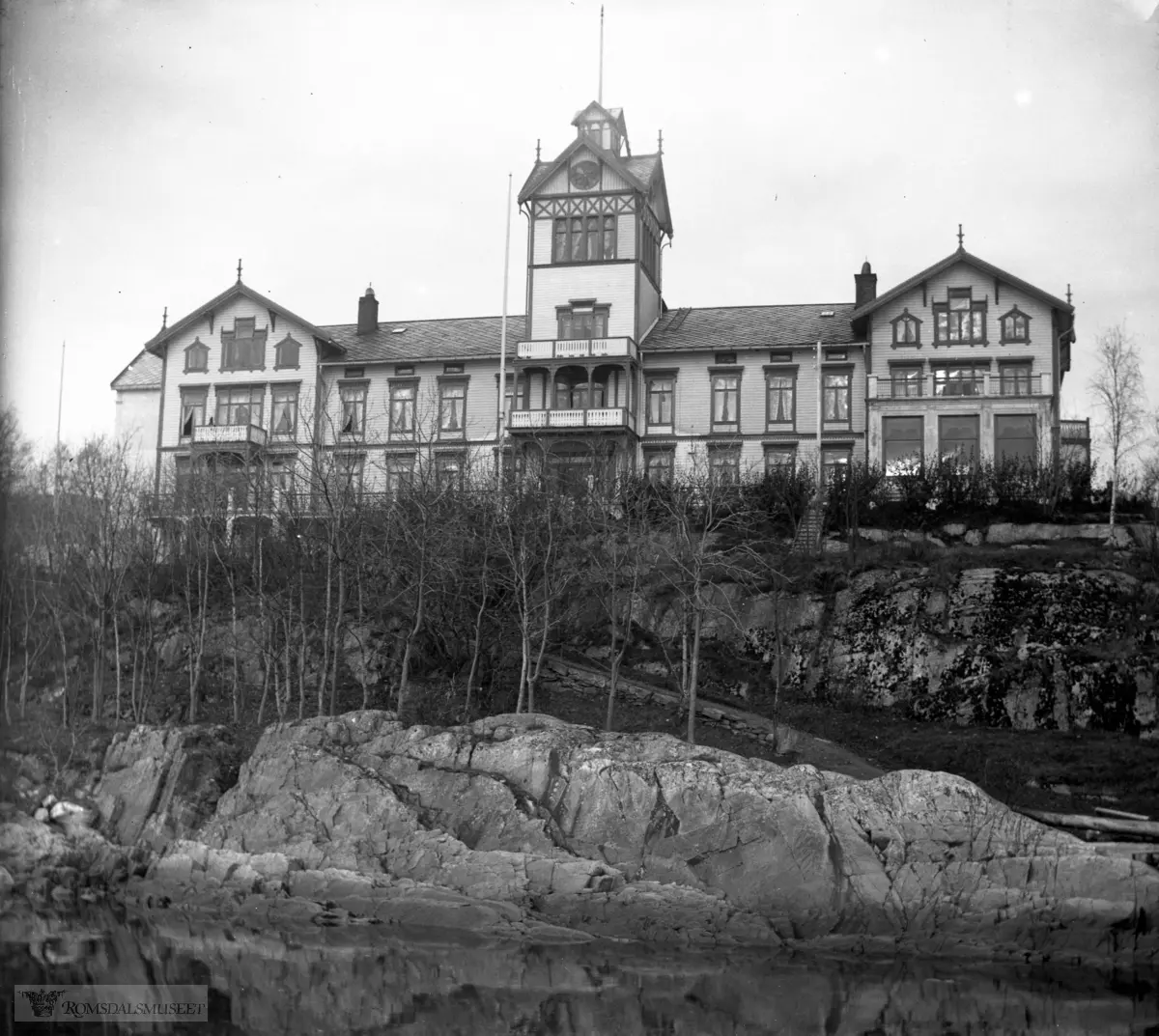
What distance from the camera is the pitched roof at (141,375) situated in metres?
49.5

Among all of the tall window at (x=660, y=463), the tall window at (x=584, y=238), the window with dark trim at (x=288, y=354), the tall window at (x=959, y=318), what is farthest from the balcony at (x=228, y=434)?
the tall window at (x=959, y=318)

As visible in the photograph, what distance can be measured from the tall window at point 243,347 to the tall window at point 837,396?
1945 cm

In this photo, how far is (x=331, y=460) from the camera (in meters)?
34.5

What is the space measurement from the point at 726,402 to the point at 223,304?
712 inches

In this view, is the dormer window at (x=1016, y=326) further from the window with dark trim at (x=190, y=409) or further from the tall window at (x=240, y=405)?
the window with dark trim at (x=190, y=409)

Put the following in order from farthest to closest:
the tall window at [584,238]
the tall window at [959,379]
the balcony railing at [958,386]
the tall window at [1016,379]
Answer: the tall window at [584,238], the tall window at [959,379], the tall window at [1016,379], the balcony railing at [958,386]

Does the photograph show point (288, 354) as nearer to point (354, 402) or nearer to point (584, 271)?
point (354, 402)

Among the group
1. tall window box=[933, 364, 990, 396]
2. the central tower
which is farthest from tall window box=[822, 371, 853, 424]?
the central tower

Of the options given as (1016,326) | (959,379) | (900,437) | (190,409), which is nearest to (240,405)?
(190,409)

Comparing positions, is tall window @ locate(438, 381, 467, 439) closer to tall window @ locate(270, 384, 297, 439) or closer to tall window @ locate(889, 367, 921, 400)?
tall window @ locate(270, 384, 297, 439)

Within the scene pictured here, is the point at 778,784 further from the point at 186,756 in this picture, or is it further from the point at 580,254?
the point at 580,254

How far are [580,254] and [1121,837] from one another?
90.1 feet

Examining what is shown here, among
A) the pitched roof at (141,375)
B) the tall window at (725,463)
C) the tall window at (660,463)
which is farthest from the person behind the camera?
the pitched roof at (141,375)

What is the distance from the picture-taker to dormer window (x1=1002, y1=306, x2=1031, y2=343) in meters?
43.3
